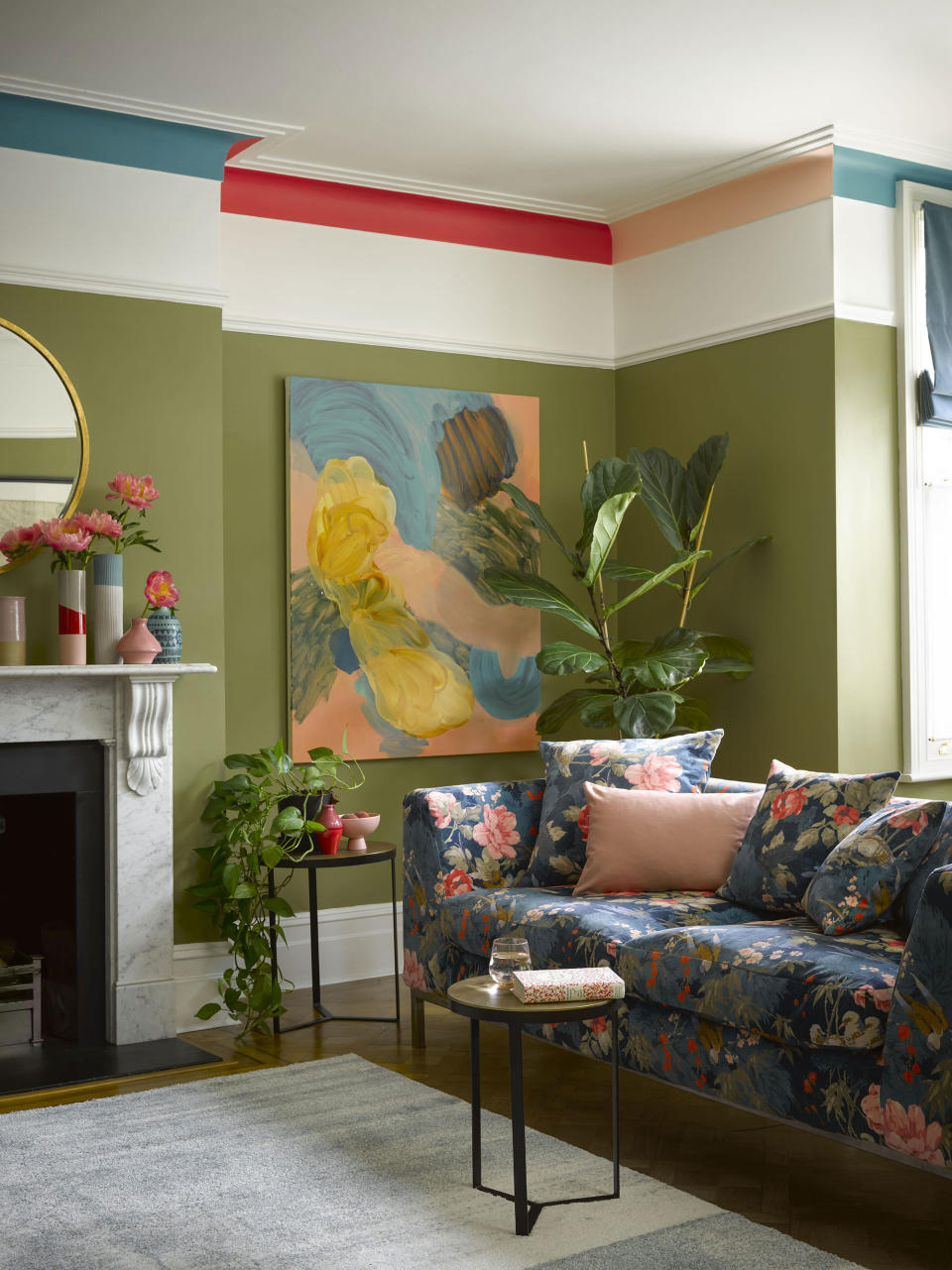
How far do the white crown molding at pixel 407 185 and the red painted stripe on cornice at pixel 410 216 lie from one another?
3 cm

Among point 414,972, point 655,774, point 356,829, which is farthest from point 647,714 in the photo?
point 414,972

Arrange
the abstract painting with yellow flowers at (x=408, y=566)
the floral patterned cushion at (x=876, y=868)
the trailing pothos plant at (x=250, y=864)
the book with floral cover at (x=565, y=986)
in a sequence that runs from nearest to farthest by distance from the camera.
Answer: the book with floral cover at (x=565, y=986), the floral patterned cushion at (x=876, y=868), the trailing pothos plant at (x=250, y=864), the abstract painting with yellow flowers at (x=408, y=566)

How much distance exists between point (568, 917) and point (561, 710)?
5.51 ft

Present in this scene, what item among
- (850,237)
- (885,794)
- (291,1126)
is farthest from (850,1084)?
(850,237)

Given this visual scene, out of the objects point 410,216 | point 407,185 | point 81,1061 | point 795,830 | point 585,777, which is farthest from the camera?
point 410,216

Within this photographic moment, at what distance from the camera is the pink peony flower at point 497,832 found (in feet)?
13.3

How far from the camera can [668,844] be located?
12.4 feet

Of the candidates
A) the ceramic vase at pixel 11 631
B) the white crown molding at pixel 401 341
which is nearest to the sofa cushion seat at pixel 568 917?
the ceramic vase at pixel 11 631

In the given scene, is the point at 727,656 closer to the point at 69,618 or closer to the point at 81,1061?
the point at 69,618

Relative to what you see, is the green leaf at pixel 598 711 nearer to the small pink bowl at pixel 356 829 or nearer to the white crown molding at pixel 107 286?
the small pink bowl at pixel 356 829

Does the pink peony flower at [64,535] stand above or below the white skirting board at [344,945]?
above

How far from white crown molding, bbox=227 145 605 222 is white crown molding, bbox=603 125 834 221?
130mm

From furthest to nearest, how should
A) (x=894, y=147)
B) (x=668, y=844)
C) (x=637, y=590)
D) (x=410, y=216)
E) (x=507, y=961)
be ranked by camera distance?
1. (x=410, y=216)
2. (x=637, y=590)
3. (x=894, y=147)
4. (x=668, y=844)
5. (x=507, y=961)

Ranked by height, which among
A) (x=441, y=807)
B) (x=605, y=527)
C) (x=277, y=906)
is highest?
(x=605, y=527)
